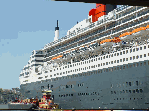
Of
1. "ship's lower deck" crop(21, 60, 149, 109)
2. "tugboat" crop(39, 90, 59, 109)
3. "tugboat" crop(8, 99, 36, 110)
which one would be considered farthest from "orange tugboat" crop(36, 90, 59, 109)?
"tugboat" crop(8, 99, 36, 110)

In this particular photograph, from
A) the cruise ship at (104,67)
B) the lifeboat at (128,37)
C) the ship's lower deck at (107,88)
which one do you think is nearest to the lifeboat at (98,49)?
the cruise ship at (104,67)

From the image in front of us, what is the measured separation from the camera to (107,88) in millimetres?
35625

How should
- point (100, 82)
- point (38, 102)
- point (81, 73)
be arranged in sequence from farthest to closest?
1. point (38, 102)
2. point (81, 73)
3. point (100, 82)

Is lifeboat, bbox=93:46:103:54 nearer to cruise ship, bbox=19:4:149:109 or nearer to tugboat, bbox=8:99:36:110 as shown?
cruise ship, bbox=19:4:149:109

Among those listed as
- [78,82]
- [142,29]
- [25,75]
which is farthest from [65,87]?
[25,75]

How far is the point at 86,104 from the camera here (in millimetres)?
39188

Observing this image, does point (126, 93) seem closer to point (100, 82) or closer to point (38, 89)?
point (100, 82)

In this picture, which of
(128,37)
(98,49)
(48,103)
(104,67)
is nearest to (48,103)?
(48,103)

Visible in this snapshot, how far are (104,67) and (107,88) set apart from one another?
117 inches

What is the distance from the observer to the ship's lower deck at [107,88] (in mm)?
30913

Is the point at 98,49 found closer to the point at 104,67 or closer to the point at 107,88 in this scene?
the point at 104,67

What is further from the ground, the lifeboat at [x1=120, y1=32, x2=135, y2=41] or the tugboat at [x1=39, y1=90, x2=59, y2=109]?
the lifeboat at [x1=120, y1=32, x2=135, y2=41]

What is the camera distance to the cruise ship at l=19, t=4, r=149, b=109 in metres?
31.9

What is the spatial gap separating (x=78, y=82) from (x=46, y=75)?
461 inches
